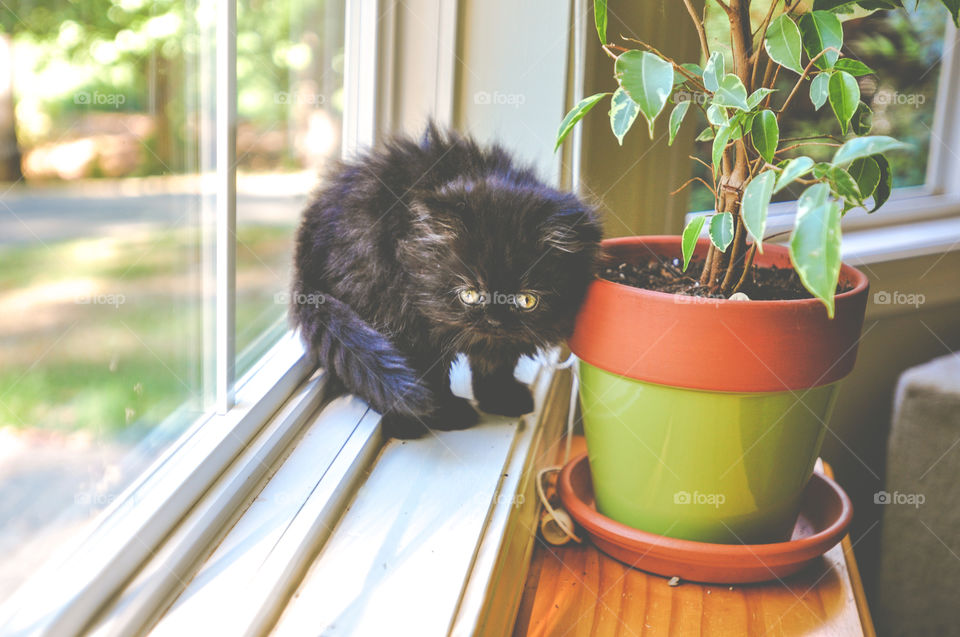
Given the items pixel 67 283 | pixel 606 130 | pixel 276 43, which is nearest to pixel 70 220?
pixel 67 283

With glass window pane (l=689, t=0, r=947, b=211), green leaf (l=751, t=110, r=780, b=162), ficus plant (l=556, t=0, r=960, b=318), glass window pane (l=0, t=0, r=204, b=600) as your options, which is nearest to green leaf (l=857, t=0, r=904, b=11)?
ficus plant (l=556, t=0, r=960, b=318)

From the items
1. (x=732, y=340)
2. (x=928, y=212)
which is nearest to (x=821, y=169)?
(x=732, y=340)

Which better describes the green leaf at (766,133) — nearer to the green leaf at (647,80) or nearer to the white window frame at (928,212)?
the green leaf at (647,80)

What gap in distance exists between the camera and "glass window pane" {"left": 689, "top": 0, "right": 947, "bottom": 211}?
185cm

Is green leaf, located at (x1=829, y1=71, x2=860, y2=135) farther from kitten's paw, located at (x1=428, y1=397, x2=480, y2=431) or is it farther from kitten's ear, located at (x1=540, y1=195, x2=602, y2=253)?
kitten's paw, located at (x1=428, y1=397, x2=480, y2=431)

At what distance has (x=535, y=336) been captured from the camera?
3.17ft

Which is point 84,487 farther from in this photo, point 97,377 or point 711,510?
point 711,510

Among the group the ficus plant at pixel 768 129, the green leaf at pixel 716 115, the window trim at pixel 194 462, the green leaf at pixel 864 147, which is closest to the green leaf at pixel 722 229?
the ficus plant at pixel 768 129

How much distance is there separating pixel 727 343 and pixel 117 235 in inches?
22.4

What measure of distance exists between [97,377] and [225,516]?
0.18 meters

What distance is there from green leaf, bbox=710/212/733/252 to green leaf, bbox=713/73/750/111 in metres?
0.12

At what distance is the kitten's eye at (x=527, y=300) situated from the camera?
945 mm

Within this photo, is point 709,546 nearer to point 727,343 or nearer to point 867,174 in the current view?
point 727,343

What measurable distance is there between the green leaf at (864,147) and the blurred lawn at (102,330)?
1.86ft
